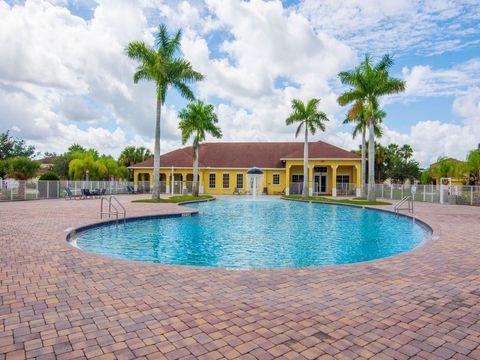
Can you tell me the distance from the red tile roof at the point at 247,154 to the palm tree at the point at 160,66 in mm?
14355

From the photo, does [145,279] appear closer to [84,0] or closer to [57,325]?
[57,325]

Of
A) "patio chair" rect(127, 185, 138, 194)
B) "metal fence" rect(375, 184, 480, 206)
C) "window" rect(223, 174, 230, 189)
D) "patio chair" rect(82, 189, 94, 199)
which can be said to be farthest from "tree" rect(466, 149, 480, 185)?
"patio chair" rect(82, 189, 94, 199)

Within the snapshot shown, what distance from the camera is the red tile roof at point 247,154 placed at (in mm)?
36562

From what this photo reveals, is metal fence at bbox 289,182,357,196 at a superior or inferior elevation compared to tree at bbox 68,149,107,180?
inferior

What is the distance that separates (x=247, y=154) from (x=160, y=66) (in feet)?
61.7

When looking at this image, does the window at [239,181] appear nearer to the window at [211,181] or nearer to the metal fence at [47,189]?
the window at [211,181]

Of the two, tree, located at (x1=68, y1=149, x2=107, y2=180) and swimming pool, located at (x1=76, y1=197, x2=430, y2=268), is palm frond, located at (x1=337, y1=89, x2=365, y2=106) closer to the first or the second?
swimming pool, located at (x1=76, y1=197, x2=430, y2=268)

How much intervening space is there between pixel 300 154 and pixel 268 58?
1717 cm

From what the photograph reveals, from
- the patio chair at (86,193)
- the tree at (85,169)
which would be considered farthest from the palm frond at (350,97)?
the tree at (85,169)

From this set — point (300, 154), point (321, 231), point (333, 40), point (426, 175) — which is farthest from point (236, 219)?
point (426, 175)

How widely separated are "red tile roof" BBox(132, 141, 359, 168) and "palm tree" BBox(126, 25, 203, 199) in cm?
1436

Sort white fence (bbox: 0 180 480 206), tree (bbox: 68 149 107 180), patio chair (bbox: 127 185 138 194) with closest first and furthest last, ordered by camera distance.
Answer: white fence (bbox: 0 180 480 206), patio chair (bbox: 127 185 138 194), tree (bbox: 68 149 107 180)

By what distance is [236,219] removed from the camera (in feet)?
51.6

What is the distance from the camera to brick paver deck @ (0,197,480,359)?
324cm
